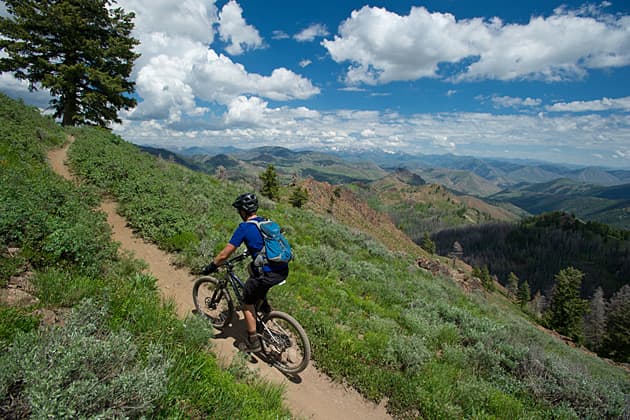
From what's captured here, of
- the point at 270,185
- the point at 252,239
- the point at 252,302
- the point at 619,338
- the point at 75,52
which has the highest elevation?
Result: the point at 75,52

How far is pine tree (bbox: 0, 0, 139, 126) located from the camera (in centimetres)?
1952

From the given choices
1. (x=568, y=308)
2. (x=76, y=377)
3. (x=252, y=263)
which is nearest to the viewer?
(x=76, y=377)

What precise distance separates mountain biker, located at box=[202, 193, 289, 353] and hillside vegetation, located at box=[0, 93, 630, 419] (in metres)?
0.99

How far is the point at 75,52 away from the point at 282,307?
87.0 feet

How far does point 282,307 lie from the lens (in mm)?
7582

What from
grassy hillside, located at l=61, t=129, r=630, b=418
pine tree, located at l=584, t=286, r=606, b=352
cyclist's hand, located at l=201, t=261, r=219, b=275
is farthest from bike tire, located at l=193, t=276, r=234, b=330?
pine tree, located at l=584, t=286, r=606, b=352

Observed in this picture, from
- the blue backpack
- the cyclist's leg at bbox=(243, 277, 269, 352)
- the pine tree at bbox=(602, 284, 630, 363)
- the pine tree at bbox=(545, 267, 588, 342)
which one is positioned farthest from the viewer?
the pine tree at bbox=(545, 267, 588, 342)

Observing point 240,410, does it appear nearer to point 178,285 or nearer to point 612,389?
point 178,285

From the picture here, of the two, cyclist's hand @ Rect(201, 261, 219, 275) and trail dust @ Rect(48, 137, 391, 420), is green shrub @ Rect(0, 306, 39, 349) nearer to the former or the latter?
cyclist's hand @ Rect(201, 261, 219, 275)

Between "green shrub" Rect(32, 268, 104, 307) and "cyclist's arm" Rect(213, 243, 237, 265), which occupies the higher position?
"cyclist's arm" Rect(213, 243, 237, 265)

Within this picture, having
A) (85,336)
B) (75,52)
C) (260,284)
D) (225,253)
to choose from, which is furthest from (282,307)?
(75,52)

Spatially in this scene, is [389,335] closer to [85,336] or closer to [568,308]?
[85,336]

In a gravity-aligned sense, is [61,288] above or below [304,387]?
above

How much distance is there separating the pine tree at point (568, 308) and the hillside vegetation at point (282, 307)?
2288 inches
